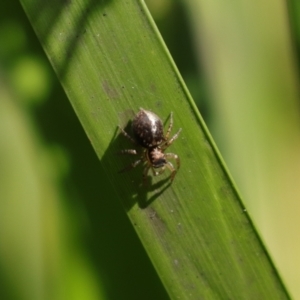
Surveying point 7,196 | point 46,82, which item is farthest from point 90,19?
point 7,196

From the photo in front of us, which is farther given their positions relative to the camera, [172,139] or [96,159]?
[96,159]

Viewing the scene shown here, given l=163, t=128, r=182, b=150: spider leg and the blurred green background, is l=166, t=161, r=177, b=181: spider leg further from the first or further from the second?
the blurred green background

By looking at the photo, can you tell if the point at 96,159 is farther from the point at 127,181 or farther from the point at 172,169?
the point at 172,169

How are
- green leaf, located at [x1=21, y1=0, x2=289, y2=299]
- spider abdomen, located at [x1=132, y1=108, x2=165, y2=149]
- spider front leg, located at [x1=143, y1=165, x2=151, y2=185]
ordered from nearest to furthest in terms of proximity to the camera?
green leaf, located at [x1=21, y1=0, x2=289, y2=299], spider abdomen, located at [x1=132, y1=108, x2=165, y2=149], spider front leg, located at [x1=143, y1=165, x2=151, y2=185]

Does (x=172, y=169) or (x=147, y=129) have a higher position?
(x=147, y=129)

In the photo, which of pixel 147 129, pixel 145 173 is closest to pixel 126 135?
pixel 147 129

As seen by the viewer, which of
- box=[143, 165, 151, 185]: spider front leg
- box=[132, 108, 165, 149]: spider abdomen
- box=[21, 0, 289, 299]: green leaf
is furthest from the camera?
box=[143, 165, 151, 185]: spider front leg

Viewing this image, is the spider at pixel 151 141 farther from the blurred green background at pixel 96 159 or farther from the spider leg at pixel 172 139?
the blurred green background at pixel 96 159

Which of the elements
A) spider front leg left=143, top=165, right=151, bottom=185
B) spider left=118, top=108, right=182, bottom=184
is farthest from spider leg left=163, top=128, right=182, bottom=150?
spider front leg left=143, top=165, right=151, bottom=185
